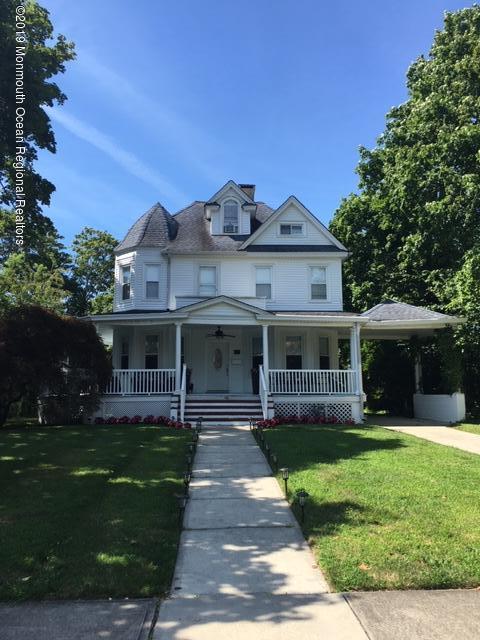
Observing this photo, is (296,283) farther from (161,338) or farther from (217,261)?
(161,338)

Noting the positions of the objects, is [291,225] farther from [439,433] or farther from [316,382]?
[439,433]

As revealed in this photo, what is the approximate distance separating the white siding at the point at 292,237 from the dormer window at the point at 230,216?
1.51 meters

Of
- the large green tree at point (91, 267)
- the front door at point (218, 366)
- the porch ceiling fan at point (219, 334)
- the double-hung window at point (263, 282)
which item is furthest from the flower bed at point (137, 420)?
the large green tree at point (91, 267)

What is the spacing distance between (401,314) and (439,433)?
18.1 ft

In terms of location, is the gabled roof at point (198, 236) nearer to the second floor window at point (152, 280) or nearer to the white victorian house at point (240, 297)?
the white victorian house at point (240, 297)

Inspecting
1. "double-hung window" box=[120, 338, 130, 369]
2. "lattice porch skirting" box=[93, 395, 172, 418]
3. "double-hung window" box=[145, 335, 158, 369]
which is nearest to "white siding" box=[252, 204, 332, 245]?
"double-hung window" box=[145, 335, 158, 369]

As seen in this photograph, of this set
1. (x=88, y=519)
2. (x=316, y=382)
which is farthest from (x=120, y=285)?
(x=88, y=519)

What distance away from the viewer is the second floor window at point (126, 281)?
21.0 meters

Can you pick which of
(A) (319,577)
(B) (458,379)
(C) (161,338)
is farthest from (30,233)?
(A) (319,577)

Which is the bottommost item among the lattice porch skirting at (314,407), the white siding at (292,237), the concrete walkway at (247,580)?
the concrete walkway at (247,580)

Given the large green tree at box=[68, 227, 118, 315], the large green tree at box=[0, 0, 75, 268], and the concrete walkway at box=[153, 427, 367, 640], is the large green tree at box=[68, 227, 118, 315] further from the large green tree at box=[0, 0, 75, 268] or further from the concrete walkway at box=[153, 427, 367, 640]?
the concrete walkway at box=[153, 427, 367, 640]

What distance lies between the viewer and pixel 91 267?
4394 centimetres

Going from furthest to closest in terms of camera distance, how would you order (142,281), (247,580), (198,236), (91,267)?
(91,267) < (198,236) < (142,281) < (247,580)

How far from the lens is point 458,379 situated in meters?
18.5
